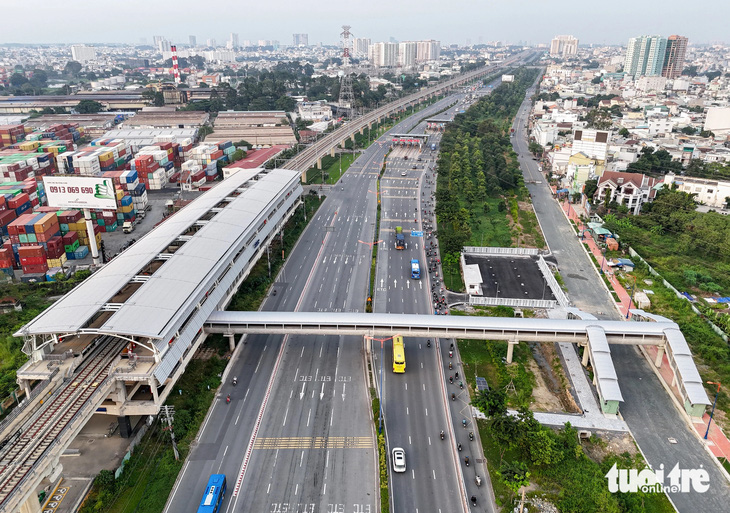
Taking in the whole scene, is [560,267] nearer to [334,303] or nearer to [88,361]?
[334,303]

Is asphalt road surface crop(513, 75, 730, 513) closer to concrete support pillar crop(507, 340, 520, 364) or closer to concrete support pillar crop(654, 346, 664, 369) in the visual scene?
concrete support pillar crop(654, 346, 664, 369)

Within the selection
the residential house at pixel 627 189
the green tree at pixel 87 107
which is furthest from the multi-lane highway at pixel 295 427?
the green tree at pixel 87 107

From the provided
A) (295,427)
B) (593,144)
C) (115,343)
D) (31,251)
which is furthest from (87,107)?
(295,427)

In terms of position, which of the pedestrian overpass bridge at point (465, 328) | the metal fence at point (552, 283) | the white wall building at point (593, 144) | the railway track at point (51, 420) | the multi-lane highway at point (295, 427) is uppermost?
the white wall building at point (593, 144)

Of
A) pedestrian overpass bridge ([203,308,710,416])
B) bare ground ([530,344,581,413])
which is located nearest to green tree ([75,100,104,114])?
pedestrian overpass bridge ([203,308,710,416])

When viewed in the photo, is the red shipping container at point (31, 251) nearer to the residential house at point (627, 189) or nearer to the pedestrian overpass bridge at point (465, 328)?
the pedestrian overpass bridge at point (465, 328)

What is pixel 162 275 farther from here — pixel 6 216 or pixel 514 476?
pixel 6 216
